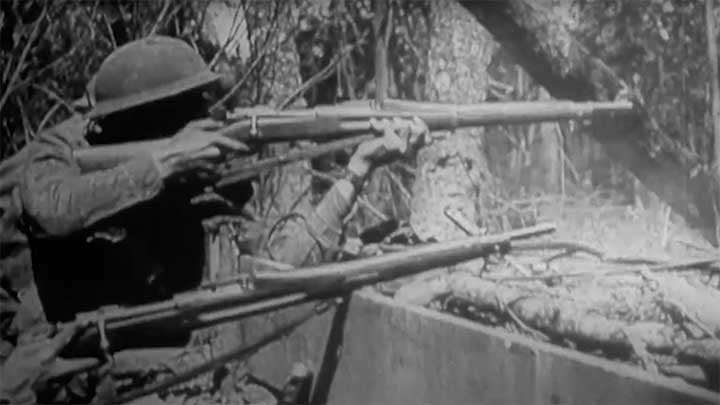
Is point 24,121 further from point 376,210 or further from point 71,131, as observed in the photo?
point 376,210

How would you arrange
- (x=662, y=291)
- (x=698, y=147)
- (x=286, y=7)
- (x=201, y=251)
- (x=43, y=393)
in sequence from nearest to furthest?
(x=662, y=291), (x=698, y=147), (x=43, y=393), (x=201, y=251), (x=286, y=7)

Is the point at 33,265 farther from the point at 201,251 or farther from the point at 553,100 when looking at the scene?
the point at 553,100

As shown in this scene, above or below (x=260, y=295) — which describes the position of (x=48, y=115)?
above

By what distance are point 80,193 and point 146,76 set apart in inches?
12.3

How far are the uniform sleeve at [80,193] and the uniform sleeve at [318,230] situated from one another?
1.15 feet

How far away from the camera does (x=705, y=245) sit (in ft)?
6.06

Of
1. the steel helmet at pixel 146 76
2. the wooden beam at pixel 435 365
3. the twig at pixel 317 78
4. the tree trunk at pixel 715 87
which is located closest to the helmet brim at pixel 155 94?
the steel helmet at pixel 146 76

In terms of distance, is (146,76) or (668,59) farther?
(146,76)

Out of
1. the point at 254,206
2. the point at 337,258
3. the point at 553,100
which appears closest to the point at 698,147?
the point at 553,100

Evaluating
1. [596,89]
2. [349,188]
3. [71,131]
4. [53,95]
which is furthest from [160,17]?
[596,89]

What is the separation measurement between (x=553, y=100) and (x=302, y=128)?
597 mm

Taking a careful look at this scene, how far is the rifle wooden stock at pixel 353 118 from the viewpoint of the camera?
2002 millimetres

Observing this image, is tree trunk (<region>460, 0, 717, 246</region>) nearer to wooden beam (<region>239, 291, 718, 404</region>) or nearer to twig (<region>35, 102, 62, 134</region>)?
wooden beam (<region>239, 291, 718, 404</region>)

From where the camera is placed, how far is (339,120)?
2.10m
